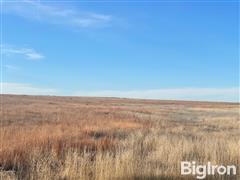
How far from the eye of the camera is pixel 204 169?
7453 millimetres

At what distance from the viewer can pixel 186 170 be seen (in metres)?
7.30

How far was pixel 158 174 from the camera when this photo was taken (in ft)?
22.0

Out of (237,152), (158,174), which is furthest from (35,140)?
(237,152)

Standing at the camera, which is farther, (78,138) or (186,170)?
(78,138)

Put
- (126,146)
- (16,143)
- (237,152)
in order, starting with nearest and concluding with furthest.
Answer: (237,152)
(16,143)
(126,146)

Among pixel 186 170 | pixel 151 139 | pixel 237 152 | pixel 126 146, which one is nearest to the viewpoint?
pixel 186 170

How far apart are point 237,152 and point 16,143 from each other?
6.00m

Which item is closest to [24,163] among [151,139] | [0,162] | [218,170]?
[0,162]

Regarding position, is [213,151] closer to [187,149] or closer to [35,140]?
[187,149]

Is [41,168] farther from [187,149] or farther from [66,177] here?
[187,149]

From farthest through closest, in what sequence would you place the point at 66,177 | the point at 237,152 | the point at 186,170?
the point at 237,152 → the point at 186,170 → the point at 66,177

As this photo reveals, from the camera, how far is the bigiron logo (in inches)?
279

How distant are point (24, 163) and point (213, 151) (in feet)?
15.5

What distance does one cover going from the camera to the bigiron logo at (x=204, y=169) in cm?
708
